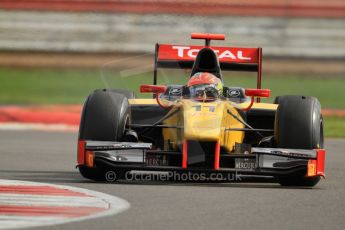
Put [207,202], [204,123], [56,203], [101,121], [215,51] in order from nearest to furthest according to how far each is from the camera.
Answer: [56,203] < [207,202] < [204,123] < [101,121] < [215,51]

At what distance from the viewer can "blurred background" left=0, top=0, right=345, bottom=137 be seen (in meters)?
29.8

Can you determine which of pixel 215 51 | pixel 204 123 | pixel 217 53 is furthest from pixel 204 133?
pixel 217 53

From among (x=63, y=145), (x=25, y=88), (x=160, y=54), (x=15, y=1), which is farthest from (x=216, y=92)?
(x=15, y=1)

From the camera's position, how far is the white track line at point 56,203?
29.3 ft

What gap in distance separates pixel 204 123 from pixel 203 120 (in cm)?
5

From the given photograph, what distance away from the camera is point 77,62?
30391 millimetres

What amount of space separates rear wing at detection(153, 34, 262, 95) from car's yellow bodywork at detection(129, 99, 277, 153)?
1.53 m

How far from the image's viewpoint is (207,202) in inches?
412

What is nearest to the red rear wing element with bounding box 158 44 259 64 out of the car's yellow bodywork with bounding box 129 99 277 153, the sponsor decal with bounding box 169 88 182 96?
the sponsor decal with bounding box 169 88 182 96

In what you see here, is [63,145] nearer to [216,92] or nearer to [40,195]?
[216,92]

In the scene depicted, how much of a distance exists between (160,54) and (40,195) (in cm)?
417

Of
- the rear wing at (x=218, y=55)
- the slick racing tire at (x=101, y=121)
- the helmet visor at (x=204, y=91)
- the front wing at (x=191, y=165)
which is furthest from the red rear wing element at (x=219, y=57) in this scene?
the front wing at (x=191, y=165)

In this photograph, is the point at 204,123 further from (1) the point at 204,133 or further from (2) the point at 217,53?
(2) the point at 217,53

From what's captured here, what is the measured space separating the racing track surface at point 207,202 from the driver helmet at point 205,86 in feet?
3.36
